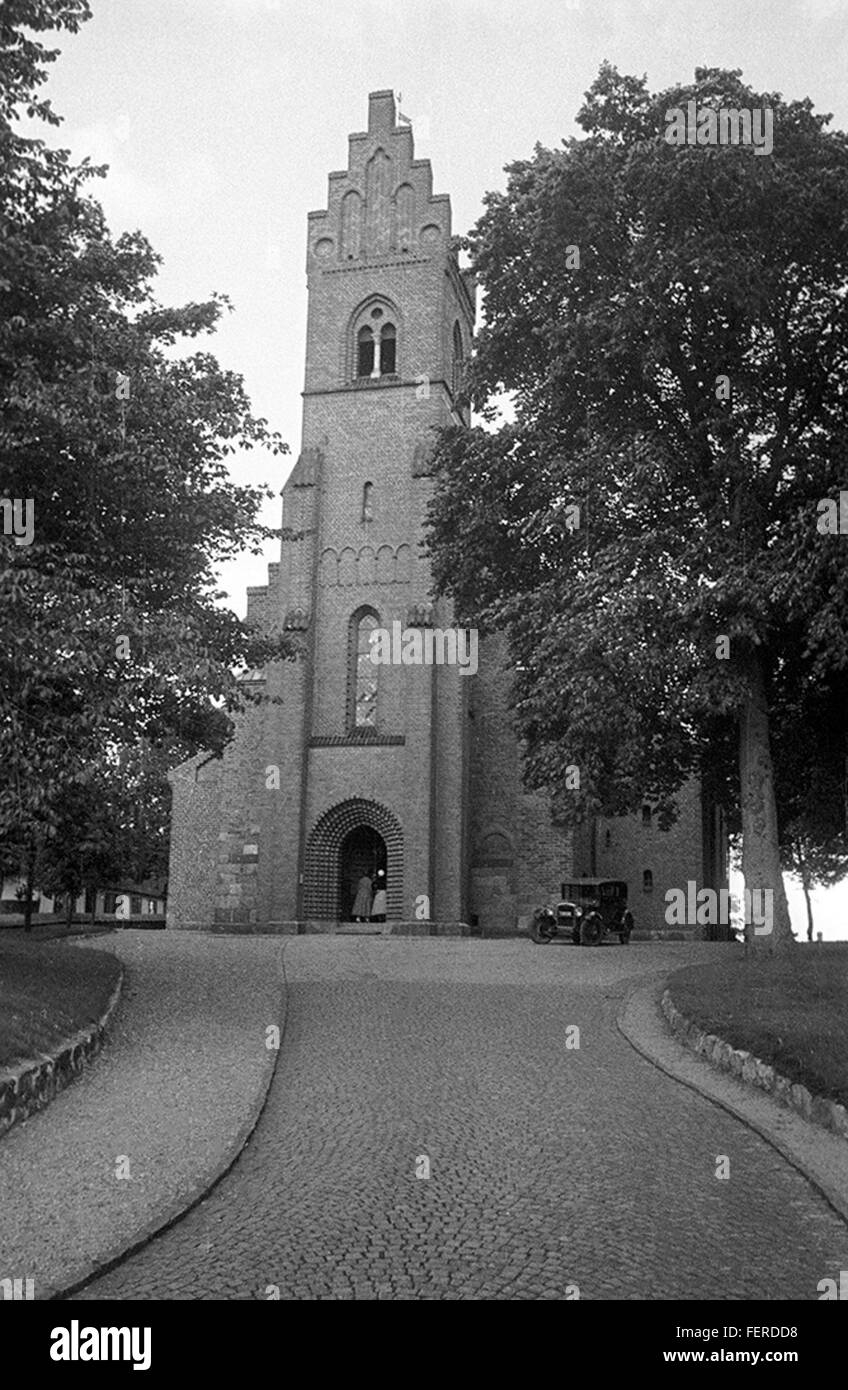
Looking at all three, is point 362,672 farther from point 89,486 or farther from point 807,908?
point 807,908

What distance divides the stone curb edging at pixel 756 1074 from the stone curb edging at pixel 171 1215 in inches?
171

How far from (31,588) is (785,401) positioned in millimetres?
A: 12791

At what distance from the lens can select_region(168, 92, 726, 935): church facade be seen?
109ft

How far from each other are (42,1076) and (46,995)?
284 cm

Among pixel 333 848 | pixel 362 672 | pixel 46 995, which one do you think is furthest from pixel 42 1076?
pixel 362 672

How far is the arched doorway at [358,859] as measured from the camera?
34.4m

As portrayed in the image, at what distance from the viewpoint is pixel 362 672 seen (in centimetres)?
3519

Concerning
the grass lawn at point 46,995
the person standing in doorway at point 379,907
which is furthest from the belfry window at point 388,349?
the grass lawn at point 46,995

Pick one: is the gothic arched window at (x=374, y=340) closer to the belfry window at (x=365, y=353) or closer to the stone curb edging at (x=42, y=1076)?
the belfry window at (x=365, y=353)

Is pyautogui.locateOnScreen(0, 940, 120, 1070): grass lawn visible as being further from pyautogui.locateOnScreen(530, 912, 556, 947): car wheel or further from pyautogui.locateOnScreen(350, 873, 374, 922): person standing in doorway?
pyautogui.locateOnScreen(350, 873, 374, 922): person standing in doorway

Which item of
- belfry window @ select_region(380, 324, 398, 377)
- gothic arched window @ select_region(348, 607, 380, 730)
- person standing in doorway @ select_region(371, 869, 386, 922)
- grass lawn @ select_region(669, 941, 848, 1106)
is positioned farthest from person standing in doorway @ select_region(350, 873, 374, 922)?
grass lawn @ select_region(669, 941, 848, 1106)

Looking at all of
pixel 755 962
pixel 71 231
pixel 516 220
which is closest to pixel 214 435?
pixel 71 231

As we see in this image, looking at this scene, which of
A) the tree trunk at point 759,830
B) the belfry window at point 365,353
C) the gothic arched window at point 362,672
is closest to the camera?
the tree trunk at point 759,830

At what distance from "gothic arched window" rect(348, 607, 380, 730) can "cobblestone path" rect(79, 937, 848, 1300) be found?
21542 mm
